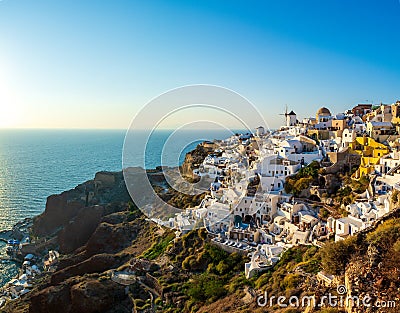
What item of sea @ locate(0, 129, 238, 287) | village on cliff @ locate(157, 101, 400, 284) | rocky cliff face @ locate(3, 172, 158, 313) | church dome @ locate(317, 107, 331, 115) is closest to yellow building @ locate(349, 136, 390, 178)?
village on cliff @ locate(157, 101, 400, 284)

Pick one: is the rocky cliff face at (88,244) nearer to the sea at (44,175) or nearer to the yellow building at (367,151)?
the sea at (44,175)

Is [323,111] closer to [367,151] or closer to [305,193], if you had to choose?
[367,151]

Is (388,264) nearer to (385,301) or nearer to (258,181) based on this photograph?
(385,301)

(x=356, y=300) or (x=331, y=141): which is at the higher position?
(x=331, y=141)

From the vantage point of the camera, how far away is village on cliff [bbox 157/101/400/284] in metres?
14.6

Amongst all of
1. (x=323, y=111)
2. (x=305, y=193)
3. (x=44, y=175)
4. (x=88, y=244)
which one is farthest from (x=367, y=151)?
(x=44, y=175)

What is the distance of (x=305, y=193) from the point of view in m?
18.9

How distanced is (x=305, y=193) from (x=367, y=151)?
444 cm

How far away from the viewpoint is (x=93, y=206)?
105 ft

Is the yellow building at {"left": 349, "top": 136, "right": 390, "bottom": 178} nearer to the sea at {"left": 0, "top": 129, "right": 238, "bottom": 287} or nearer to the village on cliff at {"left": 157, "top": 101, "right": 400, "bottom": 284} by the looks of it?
the village on cliff at {"left": 157, "top": 101, "right": 400, "bottom": 284}

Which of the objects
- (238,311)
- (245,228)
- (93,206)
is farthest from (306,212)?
(93,206)

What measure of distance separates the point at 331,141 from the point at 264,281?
1393 cm

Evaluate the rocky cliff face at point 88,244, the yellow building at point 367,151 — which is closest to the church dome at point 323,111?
the yellow building at point 367,151

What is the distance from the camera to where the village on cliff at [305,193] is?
1458cm
